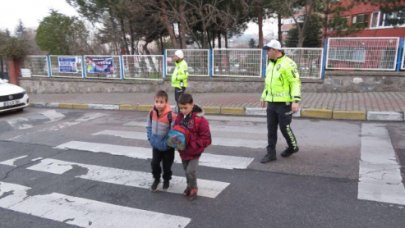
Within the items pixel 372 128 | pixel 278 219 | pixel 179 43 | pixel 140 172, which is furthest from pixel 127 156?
pixel 179 43

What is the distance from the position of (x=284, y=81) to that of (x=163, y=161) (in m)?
2.11

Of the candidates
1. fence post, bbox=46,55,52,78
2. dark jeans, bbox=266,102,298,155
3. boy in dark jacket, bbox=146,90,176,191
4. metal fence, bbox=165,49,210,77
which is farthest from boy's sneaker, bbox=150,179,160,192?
fence post, bbox=46,55,52,78

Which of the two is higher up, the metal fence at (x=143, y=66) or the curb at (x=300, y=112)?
the metal fence at (x=143, y=66)

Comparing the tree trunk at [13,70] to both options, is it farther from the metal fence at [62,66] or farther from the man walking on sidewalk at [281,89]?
the man walking on sidewalk at [281,89]

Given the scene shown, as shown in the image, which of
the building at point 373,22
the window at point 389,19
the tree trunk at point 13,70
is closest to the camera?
the tree trunk at point 13,70

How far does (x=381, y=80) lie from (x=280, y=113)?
745 centimetres

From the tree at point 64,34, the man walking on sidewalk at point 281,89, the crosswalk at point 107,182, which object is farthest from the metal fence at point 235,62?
the man walking on sidewalk at point 281,89

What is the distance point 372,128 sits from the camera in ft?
23.0

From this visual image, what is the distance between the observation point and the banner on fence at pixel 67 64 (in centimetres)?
1586

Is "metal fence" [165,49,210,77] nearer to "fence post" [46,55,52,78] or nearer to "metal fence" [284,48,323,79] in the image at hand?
"metal fence" [284,48,323,79]

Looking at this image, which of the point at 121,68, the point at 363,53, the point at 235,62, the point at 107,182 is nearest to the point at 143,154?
the point at 107,182

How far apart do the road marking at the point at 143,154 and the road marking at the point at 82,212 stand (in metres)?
1.67

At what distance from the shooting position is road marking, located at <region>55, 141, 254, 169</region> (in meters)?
5.12

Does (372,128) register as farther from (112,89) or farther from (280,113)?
(112,89)
